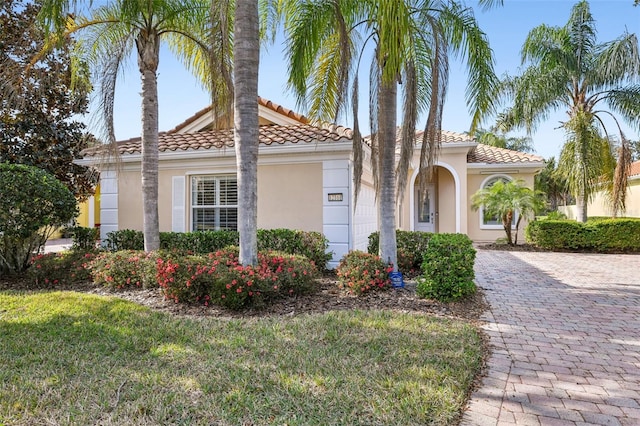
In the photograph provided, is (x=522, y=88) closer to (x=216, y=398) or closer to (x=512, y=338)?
(x=512, y=338)

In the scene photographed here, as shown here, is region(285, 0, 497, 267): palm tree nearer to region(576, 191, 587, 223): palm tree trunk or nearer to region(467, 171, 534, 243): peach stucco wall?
region(576, 191, 587, 223): palm tree trunk

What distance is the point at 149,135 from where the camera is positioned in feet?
27.4

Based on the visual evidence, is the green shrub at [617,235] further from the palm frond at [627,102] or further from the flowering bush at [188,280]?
the flowering bush at [188,280]

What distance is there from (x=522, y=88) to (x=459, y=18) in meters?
9.85

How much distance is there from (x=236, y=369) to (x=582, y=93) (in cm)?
1705

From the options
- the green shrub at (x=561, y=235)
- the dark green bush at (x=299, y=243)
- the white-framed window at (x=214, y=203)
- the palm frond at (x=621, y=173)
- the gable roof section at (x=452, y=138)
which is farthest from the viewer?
the gable roof section at (x=452, y=138)

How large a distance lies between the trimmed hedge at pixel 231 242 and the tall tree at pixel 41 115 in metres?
4.59

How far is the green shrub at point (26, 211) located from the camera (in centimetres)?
809

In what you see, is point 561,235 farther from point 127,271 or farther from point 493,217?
point 127,271

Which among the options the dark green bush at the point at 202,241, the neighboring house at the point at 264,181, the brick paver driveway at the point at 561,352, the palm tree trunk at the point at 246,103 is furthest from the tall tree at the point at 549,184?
the palm tree trunk at the point at 246,103

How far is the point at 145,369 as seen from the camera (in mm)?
3812

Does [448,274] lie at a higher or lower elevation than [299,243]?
lower

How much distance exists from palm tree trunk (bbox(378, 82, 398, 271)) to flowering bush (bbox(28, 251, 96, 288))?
700cm

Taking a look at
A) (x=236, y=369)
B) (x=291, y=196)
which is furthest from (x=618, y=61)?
(x=236, y=369)
